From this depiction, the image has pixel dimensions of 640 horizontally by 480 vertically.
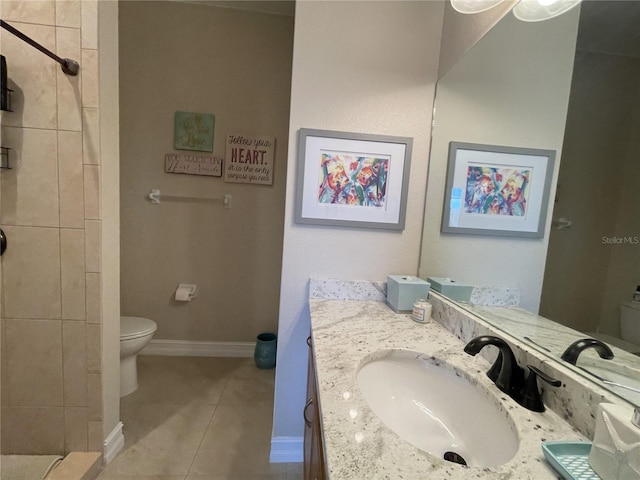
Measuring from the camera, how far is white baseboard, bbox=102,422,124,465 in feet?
4.37

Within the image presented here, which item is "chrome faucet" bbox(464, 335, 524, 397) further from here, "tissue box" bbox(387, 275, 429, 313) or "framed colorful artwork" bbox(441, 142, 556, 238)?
"tissue box" bbox(387, 275, 429, 313)

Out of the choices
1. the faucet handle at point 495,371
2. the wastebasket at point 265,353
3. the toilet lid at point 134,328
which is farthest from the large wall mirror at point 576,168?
the toilet lid at point 134,328

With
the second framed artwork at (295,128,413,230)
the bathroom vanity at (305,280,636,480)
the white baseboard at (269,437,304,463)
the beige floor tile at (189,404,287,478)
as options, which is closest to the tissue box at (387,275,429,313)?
the bathroom vanity at (305,280,636,480)

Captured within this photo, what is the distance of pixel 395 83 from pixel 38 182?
5.32 feet

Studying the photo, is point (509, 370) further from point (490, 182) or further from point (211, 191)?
point (211, 191)

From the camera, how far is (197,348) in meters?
2.36

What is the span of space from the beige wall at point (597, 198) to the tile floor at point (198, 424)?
142 centimetres

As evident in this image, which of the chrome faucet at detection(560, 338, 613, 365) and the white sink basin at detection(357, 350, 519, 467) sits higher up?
the chrome faucet at detection(560, 338, 613, 365)

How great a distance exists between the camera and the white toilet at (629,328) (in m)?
0.58

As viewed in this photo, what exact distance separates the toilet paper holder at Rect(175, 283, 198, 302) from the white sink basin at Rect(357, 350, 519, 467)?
1833mm

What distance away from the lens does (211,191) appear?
223cm

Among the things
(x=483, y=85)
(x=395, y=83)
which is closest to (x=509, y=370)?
(x=483, y=85)

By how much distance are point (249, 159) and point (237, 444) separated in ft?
6.25

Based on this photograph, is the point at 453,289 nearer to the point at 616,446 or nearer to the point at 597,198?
the point at 597,198
